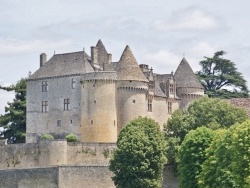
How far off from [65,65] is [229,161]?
93.6ft

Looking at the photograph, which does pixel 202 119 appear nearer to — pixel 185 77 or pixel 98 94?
pixel 98 94

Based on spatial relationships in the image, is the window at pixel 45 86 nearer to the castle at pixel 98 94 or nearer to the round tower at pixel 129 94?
the castle at pixel 98 94

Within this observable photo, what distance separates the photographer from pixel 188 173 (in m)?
70.9

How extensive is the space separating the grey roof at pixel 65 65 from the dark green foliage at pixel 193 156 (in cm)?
1709

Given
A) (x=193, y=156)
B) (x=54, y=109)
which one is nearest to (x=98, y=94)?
(x=54, y=109)

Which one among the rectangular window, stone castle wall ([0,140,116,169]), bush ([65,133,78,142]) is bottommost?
stone castle wall ([0,140,116,169])

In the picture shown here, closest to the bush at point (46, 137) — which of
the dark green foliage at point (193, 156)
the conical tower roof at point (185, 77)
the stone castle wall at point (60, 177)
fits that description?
the stone castle wall at point (60, 177)

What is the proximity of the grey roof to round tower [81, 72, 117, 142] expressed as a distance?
230 cm

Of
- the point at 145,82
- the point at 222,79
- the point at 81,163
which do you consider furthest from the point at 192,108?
the point at 222,79

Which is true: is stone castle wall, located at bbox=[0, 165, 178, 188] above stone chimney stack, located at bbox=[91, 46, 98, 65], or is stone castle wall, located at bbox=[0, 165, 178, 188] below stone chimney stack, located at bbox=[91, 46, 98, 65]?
below

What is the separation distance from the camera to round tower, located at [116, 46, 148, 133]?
280 feet

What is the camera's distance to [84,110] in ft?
279

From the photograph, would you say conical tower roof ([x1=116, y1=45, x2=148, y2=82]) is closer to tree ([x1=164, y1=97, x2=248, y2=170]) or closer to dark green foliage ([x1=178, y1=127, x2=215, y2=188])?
tree ([x1=164, y1=97, x2=248, y2=170])

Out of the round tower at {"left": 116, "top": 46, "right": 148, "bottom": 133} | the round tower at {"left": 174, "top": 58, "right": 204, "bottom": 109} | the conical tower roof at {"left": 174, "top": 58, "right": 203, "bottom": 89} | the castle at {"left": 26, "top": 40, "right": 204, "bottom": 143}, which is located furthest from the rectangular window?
the conical tower roof at {"left": 174, "top": 58, "right": 203, "bottom": 89}
